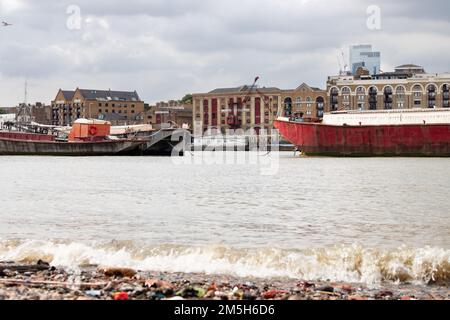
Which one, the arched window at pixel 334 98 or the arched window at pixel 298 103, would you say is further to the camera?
the arched window at pixel 298 103

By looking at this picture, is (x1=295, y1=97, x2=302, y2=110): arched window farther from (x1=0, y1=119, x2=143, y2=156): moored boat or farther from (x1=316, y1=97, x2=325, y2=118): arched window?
(x1=0, y1=119, x2=143, y2=156): moored boat

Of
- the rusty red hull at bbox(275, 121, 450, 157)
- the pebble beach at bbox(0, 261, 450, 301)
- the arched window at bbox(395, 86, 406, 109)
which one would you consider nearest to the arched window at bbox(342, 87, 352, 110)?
the arched window at bbox(395, 86, 406, 109)

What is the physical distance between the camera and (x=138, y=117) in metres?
169

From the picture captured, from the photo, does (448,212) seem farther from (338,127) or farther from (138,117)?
(138,117)

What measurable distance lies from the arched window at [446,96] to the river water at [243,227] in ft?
308

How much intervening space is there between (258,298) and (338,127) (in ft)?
178

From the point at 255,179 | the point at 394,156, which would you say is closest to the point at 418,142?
the point at 394,156

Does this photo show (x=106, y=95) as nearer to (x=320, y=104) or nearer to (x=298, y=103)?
(x=298, y=103)

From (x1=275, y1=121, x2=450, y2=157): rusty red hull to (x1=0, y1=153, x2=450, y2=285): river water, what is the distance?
2514cm

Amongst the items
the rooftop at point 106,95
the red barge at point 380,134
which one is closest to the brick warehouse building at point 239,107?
the rooftop at point 106,95

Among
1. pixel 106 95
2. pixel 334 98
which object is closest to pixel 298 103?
pixel 334 98

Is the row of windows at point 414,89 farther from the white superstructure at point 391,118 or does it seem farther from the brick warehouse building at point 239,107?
the white superstructure at point 391,118

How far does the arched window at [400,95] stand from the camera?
411ft

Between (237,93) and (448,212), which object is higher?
(237,93)
